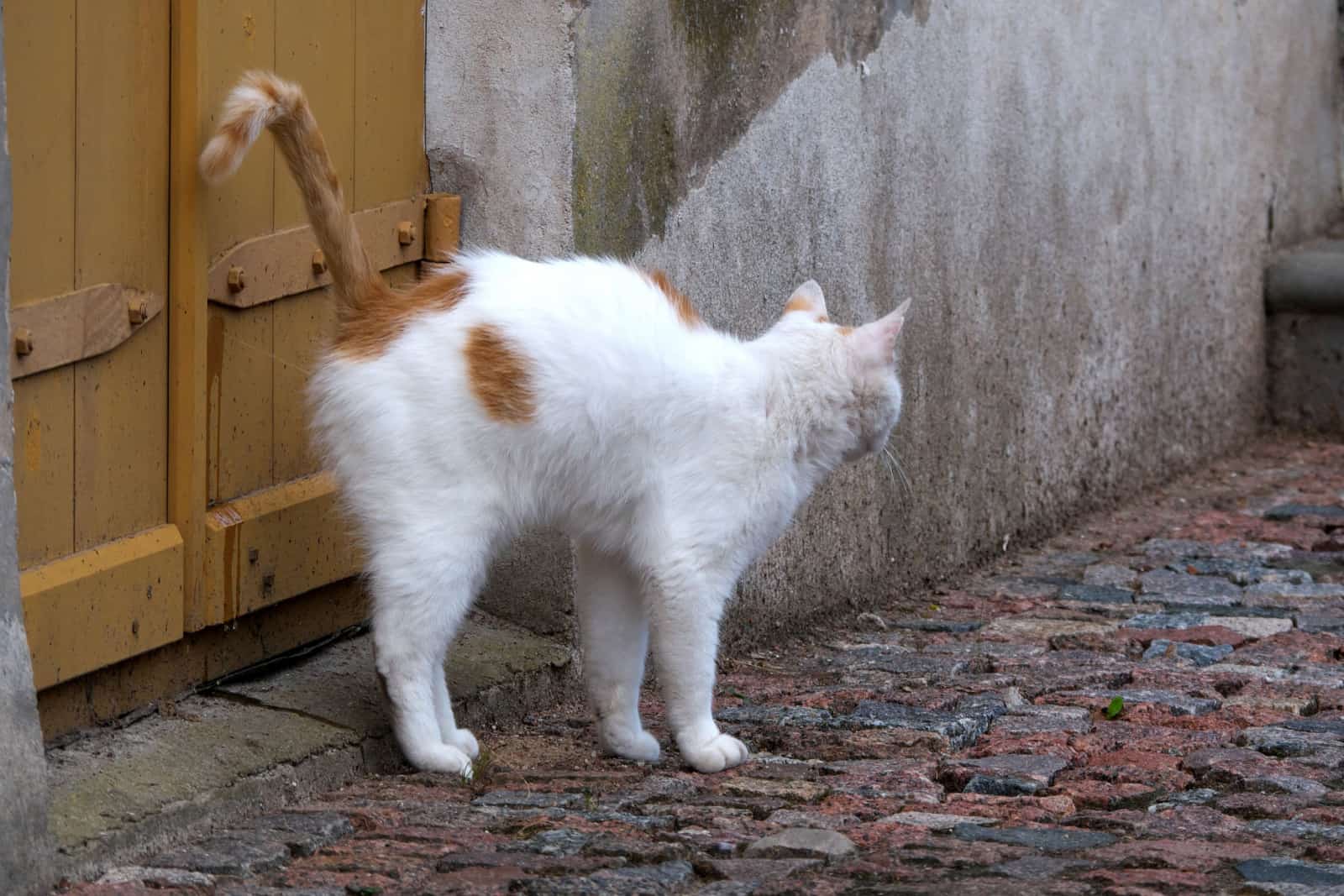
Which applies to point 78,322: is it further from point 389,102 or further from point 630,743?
point 630,743

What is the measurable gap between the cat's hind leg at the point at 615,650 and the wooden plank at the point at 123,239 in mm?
878

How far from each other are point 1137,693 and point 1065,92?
300 centimetres

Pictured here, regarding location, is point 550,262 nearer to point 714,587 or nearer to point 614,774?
point 714,587

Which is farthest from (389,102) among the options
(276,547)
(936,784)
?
(936,784)

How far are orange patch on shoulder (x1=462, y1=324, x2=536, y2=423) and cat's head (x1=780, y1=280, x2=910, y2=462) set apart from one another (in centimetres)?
66

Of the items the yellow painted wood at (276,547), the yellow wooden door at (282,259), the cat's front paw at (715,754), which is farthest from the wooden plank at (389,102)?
the cat's front paw at (715,754)

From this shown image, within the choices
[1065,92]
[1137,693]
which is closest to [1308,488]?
[1065,92]

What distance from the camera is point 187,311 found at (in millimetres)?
3738

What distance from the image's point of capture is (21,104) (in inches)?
129

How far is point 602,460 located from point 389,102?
1.18 meters

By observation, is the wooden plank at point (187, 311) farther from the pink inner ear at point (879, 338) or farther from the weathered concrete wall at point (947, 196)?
the pink inner ear at point (879, 338)

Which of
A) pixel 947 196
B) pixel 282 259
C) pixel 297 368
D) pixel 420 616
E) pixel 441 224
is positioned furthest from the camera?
pixel 947 196

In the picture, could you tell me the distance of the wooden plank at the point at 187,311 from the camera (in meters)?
3.69

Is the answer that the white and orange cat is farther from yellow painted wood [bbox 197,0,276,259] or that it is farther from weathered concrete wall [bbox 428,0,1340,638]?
weathered concrete wall [bbox 428,0,1340,638]
